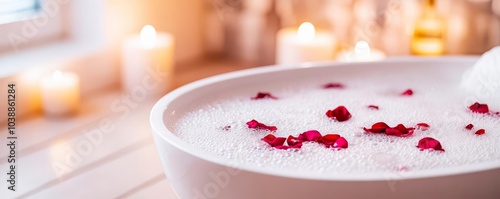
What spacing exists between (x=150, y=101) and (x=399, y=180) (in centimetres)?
156

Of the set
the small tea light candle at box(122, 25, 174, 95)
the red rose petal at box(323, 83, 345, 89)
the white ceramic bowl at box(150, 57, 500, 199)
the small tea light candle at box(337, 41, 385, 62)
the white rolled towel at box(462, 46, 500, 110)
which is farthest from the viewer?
the small tea light candle at box(122, 25, 174, 95)

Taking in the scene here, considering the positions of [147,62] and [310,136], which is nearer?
[310,136]

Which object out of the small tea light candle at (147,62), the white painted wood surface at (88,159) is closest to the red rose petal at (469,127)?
the white painted wood surface at (88,159)

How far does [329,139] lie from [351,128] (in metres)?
0.15

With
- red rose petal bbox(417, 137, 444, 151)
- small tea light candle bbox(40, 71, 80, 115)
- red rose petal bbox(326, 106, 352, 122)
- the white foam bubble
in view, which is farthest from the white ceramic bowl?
small tea light candle bbox(40, 71, 80, 115)

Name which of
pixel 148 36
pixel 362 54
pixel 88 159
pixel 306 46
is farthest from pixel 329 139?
pixel 148 36

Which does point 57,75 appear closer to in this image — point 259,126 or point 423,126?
point 259,126

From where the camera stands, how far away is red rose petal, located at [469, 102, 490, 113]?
1.93 meters

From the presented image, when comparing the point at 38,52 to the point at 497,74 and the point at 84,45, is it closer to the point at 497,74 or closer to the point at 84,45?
the point at 84,45

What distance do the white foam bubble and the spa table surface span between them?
318 mm

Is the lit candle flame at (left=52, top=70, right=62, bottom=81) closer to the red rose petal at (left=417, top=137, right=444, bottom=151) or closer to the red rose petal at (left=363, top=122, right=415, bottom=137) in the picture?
the red rose petal at (left=363, top=122, right=415, bottom=137)

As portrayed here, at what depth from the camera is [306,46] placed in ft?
9.37

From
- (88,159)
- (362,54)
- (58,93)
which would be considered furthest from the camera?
(362,54)

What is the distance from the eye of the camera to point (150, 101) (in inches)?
112
